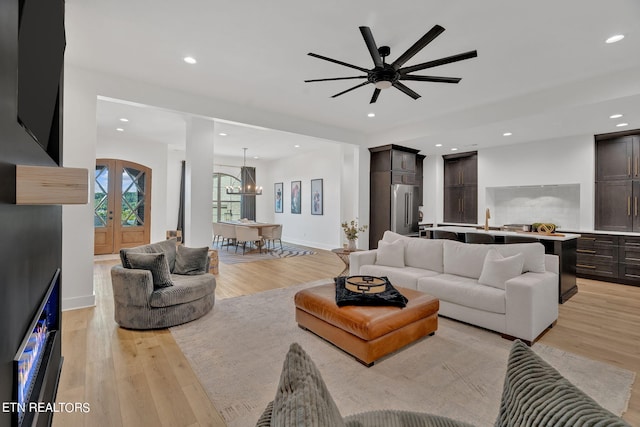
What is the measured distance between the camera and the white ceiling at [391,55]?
2.64 m

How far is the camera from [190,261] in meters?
3.73

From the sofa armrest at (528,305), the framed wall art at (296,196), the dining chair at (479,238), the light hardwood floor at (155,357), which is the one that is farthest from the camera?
the framed wall art at (296,196)

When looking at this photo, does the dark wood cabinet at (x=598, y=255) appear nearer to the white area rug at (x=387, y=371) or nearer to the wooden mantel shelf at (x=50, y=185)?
the white area rug at (x=387, y=371)

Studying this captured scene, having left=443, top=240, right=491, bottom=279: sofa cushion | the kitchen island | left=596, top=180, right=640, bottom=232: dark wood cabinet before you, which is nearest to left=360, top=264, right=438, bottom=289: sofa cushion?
left=443, top=240, right=491, bottom=279: sofa cushion

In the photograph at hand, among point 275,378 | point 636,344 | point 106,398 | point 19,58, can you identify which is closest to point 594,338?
point 636,344

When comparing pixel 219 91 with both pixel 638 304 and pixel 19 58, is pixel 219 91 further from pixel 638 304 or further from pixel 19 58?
pixel 638 304

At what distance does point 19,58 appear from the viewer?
0.94 m

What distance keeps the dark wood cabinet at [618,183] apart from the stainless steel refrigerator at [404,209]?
130 inches

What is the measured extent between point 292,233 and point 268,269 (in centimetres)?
435

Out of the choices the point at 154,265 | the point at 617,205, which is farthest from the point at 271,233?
the point at 617,205

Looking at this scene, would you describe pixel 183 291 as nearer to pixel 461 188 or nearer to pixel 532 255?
pixel 532 255

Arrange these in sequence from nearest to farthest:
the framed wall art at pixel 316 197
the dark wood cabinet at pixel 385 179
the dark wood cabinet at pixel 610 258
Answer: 1. the dark wood cabinet at pixel 610 258
2. the dark wood cabinet at pixel 385 179
3. the framed wall art at pixel 316 197

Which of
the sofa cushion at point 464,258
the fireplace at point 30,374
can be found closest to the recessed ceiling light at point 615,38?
the sofa cushion at point 464,258

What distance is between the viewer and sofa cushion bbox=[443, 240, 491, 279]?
11.6 feet
